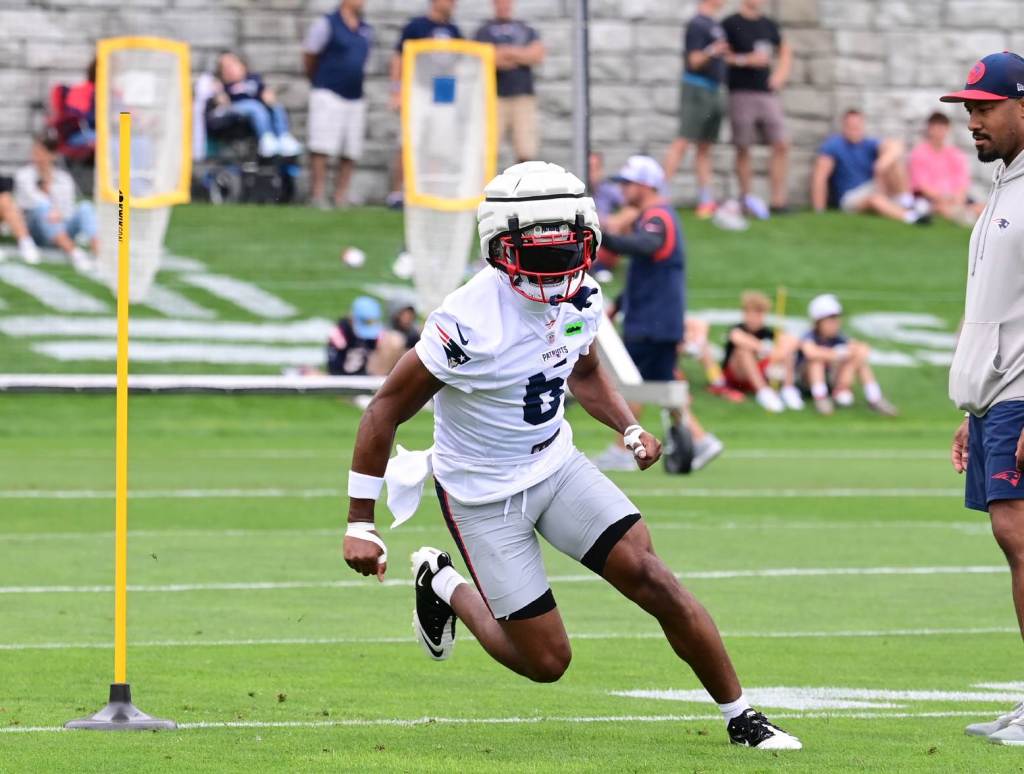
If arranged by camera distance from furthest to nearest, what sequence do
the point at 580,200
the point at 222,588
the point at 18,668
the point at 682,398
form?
1. the point at 682,398
2. the point at 222,588
3. the point at 18,668
4. the point at 580,200

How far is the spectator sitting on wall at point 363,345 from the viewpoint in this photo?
72.2 feet

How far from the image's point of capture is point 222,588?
1140 centimetres

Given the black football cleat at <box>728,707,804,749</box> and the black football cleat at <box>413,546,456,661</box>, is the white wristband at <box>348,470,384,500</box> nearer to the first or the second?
the black football cleat at <box>413,546,456,661</box>

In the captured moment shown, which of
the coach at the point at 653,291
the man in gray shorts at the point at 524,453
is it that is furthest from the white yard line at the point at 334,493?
the man in gray shorts at the point at 524,453

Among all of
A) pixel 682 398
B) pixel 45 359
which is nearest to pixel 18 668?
pixel 682 398

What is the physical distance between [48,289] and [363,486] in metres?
17.5

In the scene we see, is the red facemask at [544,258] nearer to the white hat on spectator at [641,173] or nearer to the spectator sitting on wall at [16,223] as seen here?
the white hat on spectator at [641,173]

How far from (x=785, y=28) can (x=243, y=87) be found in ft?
27.5

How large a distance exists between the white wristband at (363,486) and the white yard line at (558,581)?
4.36 metres

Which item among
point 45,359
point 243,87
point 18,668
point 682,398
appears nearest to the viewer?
point 18,668

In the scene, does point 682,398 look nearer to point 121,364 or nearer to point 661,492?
point 661,492

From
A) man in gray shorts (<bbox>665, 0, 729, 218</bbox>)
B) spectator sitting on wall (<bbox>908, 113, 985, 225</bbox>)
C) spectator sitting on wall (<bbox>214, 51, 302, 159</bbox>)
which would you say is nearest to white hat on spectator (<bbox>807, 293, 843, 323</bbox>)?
man in gray shorts (<bbox>665, 0, 729, 218</bbox>)

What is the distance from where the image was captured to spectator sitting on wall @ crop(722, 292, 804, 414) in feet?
77.0

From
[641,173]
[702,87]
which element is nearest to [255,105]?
[702,87]
